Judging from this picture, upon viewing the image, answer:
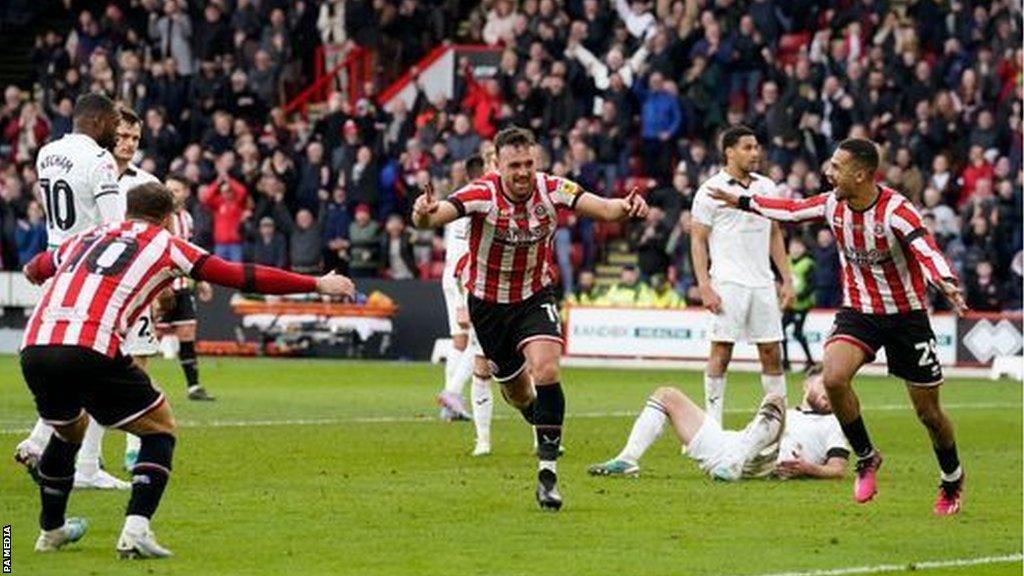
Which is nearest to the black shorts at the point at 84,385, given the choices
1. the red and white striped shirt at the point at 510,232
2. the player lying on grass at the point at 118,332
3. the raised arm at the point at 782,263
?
the player lying on grass at the point at 118,332

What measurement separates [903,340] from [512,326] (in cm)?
250

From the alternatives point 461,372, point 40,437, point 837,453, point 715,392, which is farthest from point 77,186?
point 461,372

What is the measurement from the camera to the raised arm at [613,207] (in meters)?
14.8

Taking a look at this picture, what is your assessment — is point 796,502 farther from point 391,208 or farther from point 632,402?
point 391,208

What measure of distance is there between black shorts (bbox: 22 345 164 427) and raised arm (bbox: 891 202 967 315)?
4906mm

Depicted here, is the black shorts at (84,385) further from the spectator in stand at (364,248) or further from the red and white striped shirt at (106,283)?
the spectator in stand at (364,248)

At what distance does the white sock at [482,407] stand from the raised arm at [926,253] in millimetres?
4969

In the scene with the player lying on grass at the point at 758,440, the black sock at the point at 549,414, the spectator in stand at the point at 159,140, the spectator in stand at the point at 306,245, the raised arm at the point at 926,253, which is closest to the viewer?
the raised arm at the point at 926,253

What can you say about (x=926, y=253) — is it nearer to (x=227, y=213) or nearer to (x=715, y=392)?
(x=715, y=392)

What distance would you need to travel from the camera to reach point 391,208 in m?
38.6

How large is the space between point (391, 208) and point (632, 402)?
13161mm

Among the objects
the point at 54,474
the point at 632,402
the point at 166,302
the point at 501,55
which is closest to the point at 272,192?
the point at 501,55

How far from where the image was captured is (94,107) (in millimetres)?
15164

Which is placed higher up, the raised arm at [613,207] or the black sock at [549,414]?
the raised arm at [613,207]
